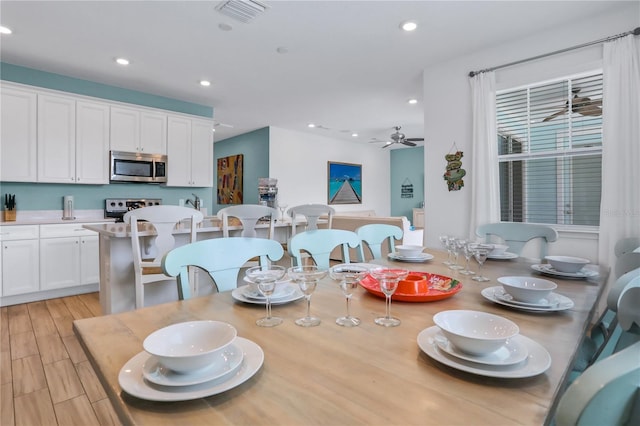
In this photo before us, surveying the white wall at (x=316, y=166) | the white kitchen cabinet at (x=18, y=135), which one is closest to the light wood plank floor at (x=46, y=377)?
the white kitchen cabinet at (x=18, y=135)

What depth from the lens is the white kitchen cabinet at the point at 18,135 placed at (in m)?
3.51

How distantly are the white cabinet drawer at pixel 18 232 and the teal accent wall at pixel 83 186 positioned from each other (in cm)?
59

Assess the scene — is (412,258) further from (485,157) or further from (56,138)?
(56,138)

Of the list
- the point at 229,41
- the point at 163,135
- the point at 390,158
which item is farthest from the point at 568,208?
the point at 390,158

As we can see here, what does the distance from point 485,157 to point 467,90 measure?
31.6 inches

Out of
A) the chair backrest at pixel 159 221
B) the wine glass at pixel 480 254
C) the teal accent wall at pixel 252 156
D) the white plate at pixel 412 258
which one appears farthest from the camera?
the teal accent wall at pixel 252 156

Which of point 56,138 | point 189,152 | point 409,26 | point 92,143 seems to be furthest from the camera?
point 189,152

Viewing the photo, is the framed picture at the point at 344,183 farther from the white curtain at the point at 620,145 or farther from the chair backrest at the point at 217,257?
the chair backrest at the point at 217,257

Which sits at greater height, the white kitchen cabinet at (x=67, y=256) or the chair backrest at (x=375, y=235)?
the chair backrest at (x=375, y=235)

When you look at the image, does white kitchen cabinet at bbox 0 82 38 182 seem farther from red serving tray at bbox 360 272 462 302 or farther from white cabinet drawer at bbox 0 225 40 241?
red serving tray at bbox 360 272 462 302

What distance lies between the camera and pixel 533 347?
0.69 meters

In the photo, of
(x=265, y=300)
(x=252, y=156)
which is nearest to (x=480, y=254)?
(x=265, y=300)

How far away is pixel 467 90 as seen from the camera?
139 inches

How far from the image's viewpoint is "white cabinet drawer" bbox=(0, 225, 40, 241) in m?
3.30
